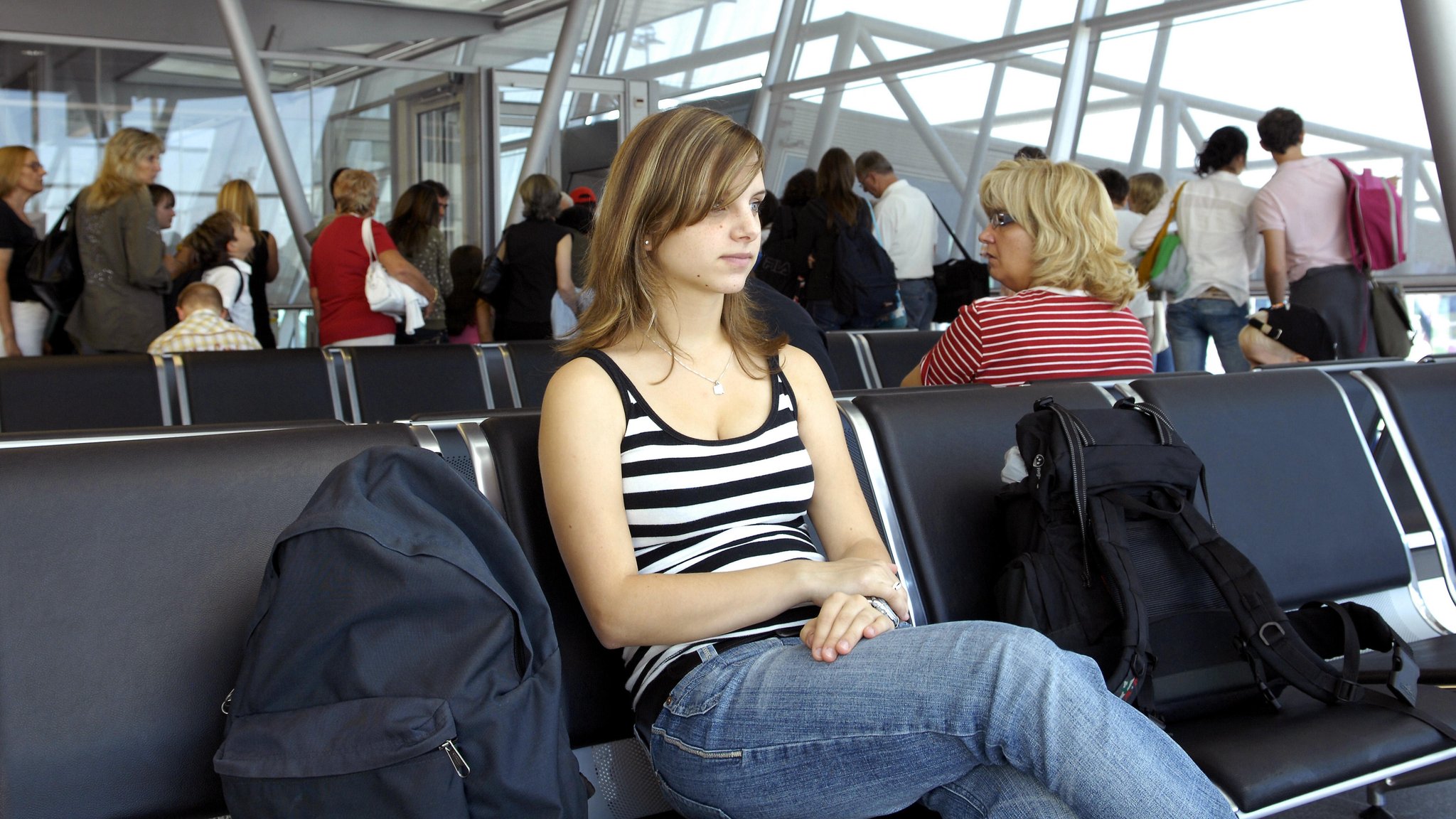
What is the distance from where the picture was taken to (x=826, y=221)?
6.02m

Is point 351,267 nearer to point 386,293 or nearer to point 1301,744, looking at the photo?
point 386,293

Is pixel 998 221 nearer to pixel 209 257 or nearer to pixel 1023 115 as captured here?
pixel 209 257

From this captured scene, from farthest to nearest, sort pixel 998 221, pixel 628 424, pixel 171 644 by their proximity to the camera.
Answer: pixel 998 221 → pixel 628 424 → pixel 171 644

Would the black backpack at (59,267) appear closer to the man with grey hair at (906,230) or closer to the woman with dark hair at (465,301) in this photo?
the woman with dark hair at (465,301)

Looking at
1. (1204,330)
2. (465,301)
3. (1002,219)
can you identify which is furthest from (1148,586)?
(465,301)

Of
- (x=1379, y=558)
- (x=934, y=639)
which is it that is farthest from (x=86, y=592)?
(x=1379, y=558)

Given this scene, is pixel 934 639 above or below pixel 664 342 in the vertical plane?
below

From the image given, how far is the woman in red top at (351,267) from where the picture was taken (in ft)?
17.1

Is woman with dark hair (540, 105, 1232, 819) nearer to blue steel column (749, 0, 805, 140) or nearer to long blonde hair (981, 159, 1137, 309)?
long blonde hair (981, 159, 1137, 309)

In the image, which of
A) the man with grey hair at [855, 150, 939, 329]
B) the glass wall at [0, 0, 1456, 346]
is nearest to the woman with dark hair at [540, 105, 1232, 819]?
the man with grey hair at [855, 150, 939, 329]

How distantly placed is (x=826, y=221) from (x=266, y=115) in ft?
11.6

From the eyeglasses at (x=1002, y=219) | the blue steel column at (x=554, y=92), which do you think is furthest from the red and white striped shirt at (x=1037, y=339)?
the blue steel column at (x=554, y=92)

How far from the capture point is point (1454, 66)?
3.82 m

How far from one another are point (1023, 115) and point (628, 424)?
831 centimetres
